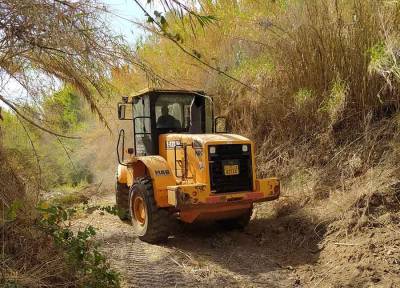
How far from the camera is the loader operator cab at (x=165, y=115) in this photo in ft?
23.7

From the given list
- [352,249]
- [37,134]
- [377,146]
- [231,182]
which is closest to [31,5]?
[37,134]

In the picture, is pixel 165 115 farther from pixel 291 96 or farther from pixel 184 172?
pixel 291 96

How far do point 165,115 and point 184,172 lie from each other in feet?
3.54

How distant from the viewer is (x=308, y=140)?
8383 millimetres

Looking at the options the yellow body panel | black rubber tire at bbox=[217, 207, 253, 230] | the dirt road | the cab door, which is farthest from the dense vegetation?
the yellow body panel

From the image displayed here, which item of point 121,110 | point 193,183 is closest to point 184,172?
point 193,183

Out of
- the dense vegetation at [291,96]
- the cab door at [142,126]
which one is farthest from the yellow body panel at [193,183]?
the dense vegetation at [291,96]

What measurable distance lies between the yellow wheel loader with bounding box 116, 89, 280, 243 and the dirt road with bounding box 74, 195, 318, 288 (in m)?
0.31

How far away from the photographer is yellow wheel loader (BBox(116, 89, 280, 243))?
6336mm

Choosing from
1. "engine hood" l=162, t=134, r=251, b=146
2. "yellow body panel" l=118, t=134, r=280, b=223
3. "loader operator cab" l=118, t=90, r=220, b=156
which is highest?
"loader operator cab" l=118, t=90, r=220, b=156

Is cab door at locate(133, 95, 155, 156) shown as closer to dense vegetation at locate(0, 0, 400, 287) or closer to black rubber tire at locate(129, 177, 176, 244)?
dense vegetation at locate(0, 0, 400, 287)

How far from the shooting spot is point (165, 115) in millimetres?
7355

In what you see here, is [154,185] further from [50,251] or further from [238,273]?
[50,251]

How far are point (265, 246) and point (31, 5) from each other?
4.30 meters
